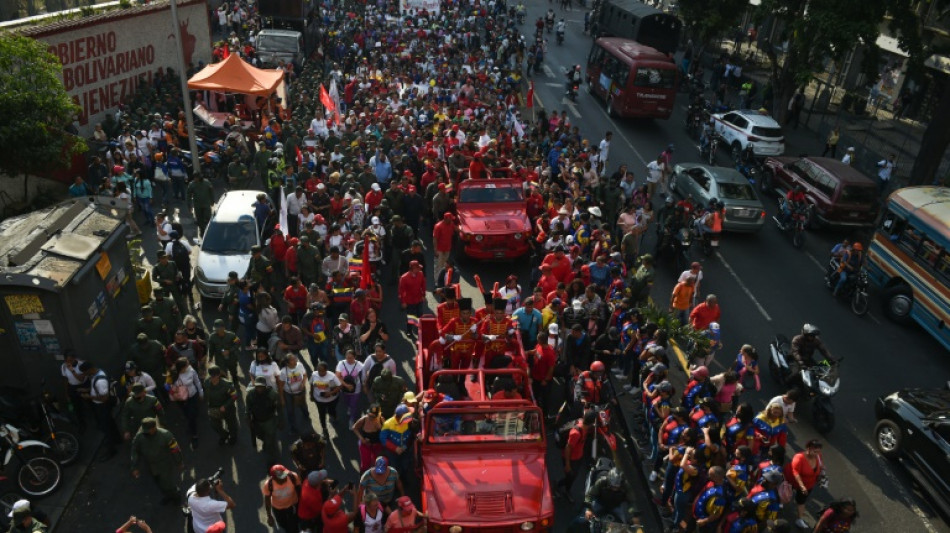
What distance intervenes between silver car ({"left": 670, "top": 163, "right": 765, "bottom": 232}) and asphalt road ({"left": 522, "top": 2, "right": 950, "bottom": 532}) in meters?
0.68

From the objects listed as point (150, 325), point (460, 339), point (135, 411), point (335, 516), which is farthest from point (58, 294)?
→ point (460, 339)

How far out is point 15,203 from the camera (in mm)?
17484

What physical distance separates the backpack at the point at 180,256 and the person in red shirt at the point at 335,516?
7.78m

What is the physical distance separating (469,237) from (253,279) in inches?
194

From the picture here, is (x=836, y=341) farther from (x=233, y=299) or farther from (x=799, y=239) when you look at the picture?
(x=233, y=299)

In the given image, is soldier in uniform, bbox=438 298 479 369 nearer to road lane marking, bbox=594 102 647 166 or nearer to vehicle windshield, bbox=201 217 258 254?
vehicle windshield, bbox=201 217 258 254

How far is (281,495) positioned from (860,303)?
1363cm

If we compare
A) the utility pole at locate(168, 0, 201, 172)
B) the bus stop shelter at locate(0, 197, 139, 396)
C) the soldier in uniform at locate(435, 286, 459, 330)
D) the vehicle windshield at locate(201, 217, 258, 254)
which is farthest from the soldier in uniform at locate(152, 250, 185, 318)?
the utility pole at locate(168, 0, 201, 172)

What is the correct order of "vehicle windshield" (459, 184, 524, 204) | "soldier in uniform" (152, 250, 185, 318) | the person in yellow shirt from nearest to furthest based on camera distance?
"soldier in uniform" (152, 250, 185, 318) < the person in yellow shirt < "vehicle windshield" (459, 184, 524, 204)

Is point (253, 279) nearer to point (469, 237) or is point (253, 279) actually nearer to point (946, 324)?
point (469, 237)

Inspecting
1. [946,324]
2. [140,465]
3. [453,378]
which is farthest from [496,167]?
[140,465]

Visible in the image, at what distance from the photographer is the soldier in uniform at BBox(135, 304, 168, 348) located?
10773 millimetres

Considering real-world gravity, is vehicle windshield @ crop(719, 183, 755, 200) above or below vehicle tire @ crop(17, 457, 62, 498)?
above

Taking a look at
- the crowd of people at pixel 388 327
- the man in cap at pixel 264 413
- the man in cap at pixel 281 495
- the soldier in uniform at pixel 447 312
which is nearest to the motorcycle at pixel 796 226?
the crowd of people at pixel 388 327
